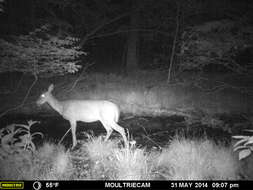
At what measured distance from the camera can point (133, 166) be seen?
3938 mm

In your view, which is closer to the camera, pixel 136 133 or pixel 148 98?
pixel 136 133

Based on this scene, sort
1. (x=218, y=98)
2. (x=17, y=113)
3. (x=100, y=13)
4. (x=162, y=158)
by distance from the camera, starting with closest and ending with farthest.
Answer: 1. (x=162, y=158)
2. (x=17, y=113)
3. (x=218, y=98)
4. (x=100, y=13)

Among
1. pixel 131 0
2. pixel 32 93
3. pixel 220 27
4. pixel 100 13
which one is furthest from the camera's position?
Result: pixel 131 0

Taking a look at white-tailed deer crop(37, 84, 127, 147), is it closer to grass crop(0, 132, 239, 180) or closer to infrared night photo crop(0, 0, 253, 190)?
infrared night photo crop(0, 0, 253, 190)

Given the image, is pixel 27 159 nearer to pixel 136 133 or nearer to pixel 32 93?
pixel 136 133

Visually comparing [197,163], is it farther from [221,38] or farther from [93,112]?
[221,38]

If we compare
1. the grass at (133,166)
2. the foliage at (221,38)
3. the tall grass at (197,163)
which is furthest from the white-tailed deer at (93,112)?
the foliage at (221,38)

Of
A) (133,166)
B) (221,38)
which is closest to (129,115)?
(221,38)

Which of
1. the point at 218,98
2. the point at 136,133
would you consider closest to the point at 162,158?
the point at 136,133

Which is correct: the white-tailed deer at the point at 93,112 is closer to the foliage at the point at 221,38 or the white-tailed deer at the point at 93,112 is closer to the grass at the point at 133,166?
the grass at the point at 133,166

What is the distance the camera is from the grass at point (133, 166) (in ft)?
12.5

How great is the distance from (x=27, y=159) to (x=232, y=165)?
369 centimetres

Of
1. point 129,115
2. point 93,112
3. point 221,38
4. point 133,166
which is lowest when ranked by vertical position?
Result: point 133,166

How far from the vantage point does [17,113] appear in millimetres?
9102
